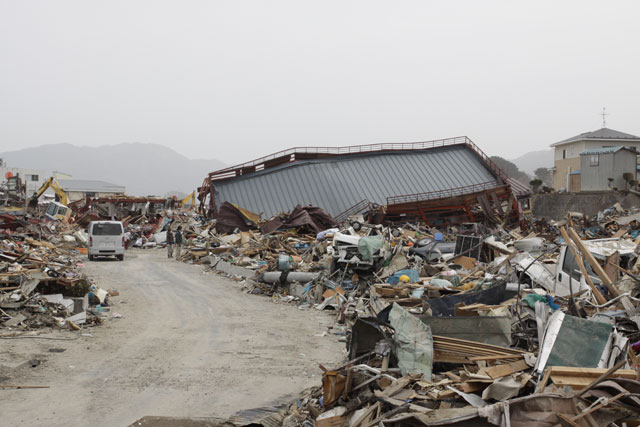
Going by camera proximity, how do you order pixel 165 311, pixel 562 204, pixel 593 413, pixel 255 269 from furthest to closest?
pixel 562 204, pixel 255 269, pixel 165 311, pixel 593 413

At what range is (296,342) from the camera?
10820 millimetres

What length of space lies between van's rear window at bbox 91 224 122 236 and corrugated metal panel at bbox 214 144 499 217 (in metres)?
7.39

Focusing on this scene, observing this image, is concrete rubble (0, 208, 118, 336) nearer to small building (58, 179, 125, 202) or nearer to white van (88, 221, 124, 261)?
white van (88, 221, 124, 261)

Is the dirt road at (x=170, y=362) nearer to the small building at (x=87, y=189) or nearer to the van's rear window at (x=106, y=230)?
the van's rear window at (x=106, y=230)

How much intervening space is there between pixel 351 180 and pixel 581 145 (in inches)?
1136

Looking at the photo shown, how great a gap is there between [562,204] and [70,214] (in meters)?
35.3

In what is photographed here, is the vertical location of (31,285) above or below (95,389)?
above

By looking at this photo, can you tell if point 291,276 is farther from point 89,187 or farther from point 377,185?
point 89,187

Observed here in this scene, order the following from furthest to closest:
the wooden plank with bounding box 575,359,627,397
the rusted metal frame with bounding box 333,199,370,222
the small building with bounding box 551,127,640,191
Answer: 1. the small building with bounding box 551,127,640,191
2. the rusted metal frame with bounding box 333,199,370,222
3. the wooden plank with bounding box 575,359,627,397

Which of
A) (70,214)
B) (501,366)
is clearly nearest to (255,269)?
(501,366)

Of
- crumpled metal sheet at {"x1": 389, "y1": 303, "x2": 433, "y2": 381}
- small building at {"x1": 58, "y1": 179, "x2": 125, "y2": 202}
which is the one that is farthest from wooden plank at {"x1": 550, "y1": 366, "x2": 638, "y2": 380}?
small building at {"x1": 58, "y1": 179, "x2": 125, "y2": 202}

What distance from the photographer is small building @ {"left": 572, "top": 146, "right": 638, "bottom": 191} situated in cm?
3997

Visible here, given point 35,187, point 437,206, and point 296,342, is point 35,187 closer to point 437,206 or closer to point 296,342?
point 437,206

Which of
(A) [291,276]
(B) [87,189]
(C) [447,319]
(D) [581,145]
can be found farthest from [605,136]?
(B) [87,189]
